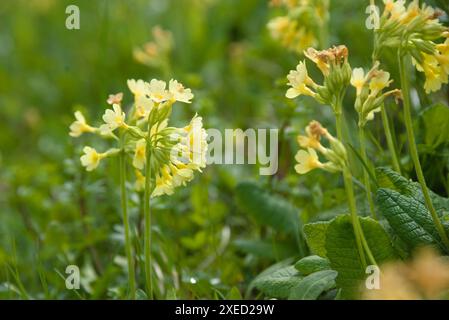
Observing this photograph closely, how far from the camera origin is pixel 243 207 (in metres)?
2.23

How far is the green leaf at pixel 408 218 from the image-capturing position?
160 cm

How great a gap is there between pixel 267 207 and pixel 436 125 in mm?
552

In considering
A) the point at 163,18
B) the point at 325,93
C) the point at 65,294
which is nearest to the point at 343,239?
the point at 325,93

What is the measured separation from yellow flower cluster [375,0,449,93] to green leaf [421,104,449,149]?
0.29 meters

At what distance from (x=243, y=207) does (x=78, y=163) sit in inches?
23.7

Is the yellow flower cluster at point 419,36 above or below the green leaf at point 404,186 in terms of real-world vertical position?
above

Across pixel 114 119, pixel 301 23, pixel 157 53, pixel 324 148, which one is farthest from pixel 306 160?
pixel 157 53

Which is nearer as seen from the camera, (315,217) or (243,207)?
(315,217)

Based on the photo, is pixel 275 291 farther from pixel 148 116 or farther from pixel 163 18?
pixel 163 18

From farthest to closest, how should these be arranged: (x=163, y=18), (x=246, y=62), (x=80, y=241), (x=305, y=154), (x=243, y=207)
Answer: (x=163, y=18) < (x=246, y=62) < (x=80, y=241) < (x=243, y=207) < (x=305, y=154)

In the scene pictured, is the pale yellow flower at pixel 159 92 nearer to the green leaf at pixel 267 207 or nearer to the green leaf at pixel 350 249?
the green leaf at pixel 350 249

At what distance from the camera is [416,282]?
4.36ft

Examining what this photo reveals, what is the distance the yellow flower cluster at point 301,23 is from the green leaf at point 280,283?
2.88 feet

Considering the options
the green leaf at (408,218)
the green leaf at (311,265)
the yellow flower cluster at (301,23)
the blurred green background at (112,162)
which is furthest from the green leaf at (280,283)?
the yellow flower cluster at (301,23)
